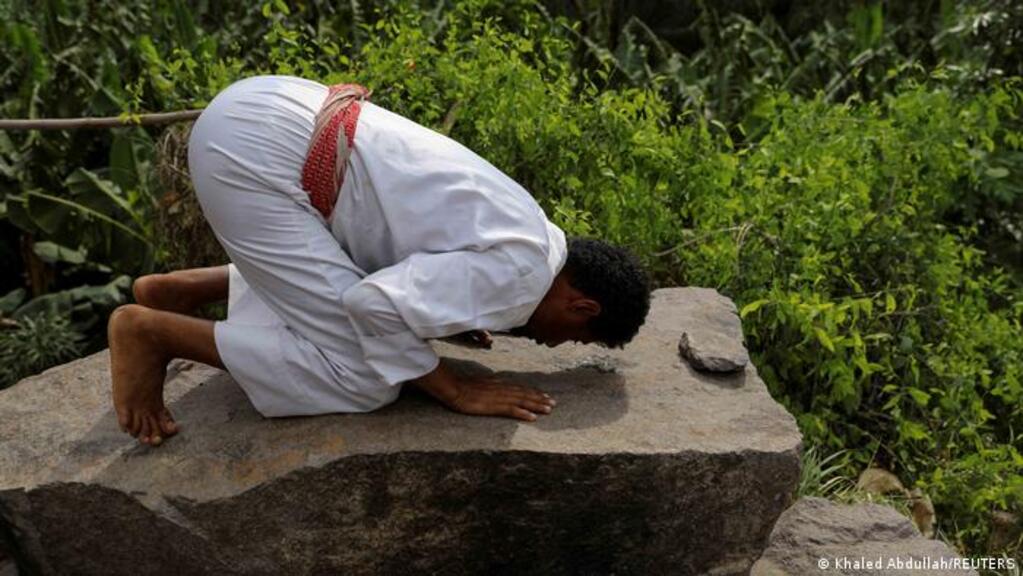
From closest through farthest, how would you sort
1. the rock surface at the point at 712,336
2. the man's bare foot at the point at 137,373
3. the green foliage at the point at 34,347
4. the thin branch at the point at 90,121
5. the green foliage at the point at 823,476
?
the man's bare foot at the point at 137,373
the rock surface at the point at 712,336
the green foliage at the point at 823,476
the thin branch at the point at 90,121
the green foliage at the point at 34,347

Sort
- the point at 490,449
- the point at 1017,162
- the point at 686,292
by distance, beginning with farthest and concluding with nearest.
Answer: the point at 1017,162 → the point at 686,292 → the point at 490,449

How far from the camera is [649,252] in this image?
5.31m

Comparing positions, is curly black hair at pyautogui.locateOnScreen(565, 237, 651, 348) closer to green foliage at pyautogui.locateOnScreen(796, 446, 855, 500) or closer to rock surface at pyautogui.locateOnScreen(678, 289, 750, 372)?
rock surface at pyautogui.locateOnScreen(678, 289, 750, 372)

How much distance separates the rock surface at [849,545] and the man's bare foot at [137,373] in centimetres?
180

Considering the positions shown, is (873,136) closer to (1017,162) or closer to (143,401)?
(1017,162)

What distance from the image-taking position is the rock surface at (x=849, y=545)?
4117 mm

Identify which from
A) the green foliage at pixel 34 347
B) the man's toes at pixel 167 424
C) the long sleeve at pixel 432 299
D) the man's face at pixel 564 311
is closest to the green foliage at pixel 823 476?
the man's face at pixel 564 311

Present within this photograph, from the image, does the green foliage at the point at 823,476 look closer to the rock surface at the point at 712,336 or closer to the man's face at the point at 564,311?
the rock surface at the point at 712,336

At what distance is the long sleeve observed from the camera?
3.42 meters

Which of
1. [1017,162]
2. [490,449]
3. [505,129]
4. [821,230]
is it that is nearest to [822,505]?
[821,230]

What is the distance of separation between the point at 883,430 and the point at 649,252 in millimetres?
1121

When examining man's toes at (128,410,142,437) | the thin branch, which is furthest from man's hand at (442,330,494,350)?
the thin branch

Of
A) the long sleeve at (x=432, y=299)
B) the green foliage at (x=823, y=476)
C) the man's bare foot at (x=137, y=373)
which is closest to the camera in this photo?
the long sleeve at (x=432, y=299)

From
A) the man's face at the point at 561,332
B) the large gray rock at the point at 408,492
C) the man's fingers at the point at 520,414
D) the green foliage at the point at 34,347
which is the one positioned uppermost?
the man's face at the point at 561,332
